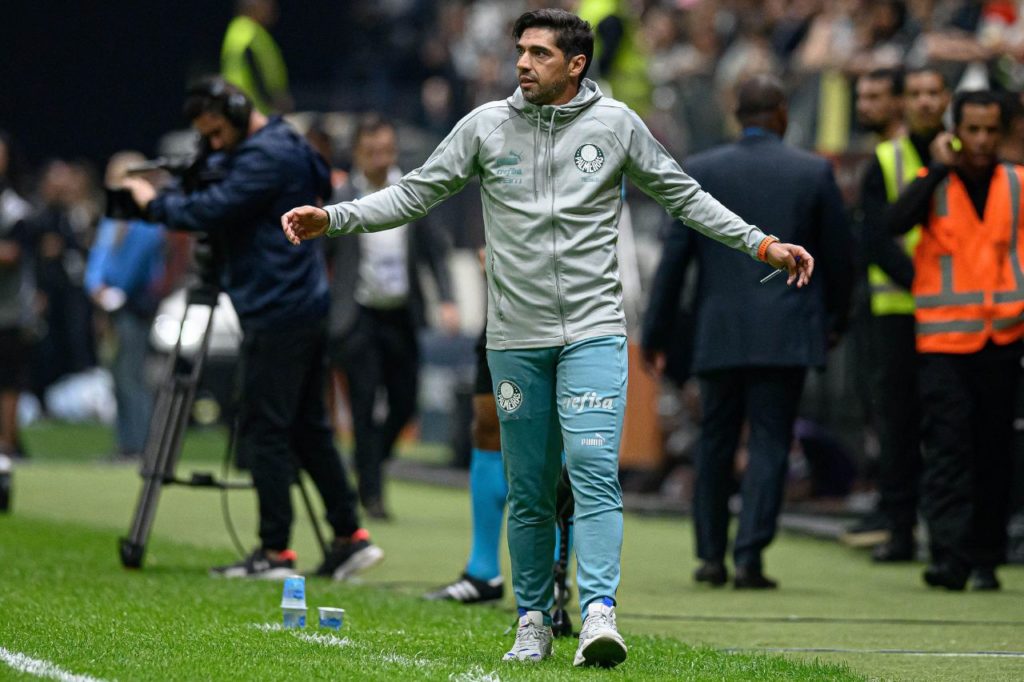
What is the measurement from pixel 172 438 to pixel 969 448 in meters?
3.85

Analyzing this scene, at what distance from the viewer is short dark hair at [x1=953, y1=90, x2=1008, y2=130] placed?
9.44 meters

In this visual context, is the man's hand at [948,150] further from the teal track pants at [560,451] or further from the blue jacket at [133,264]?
the blue jacket at [133,264]

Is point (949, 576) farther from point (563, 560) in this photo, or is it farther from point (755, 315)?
point (563, 560)

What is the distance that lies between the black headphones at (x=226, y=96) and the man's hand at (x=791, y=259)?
3.62m

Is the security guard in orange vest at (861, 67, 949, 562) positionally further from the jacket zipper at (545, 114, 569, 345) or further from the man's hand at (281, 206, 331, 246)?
the man's hand at (281, 206, 331, 246)

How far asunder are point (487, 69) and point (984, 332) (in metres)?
14.4

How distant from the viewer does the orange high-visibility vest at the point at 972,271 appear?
940cm

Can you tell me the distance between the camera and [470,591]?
341 inches

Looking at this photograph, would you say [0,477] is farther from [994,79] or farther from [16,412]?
[994,79]

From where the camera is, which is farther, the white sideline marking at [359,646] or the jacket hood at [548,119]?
the jacket hood at [548,119]

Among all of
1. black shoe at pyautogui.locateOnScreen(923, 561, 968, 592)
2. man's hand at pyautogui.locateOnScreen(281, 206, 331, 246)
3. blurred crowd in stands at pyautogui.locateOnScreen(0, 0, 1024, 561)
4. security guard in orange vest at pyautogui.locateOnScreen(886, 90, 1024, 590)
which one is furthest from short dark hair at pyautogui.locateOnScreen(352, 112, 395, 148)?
man's hand at pyautogui.locateOnScreen(281, 206, 331, 246)

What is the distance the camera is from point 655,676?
632 centimetres

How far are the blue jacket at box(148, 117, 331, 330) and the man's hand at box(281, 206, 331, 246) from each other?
104 inches

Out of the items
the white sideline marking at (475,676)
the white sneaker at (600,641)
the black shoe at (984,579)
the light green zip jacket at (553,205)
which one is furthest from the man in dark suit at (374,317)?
the white sideline marking at (475,676)
